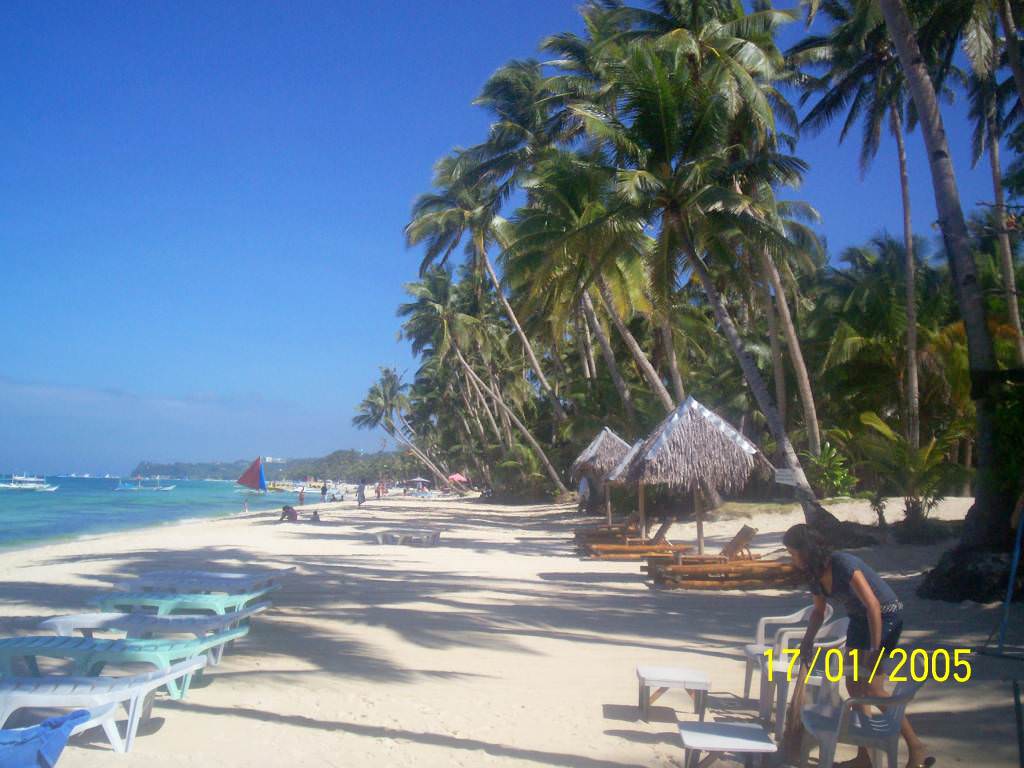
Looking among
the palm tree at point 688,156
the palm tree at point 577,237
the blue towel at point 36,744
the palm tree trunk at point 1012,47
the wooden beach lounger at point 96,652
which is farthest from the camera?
the palm tree at point 577,237

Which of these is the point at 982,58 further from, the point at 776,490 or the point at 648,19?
the point at 776,490

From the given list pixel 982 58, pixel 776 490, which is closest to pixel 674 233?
pixel 982 58

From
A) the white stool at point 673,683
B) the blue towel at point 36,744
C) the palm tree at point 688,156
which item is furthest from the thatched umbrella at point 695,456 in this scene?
the blue towel at point 36,744

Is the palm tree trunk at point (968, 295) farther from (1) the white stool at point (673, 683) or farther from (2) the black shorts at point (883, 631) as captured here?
(2) the black shorts at point (883, 631)

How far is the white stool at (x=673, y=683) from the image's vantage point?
193 inches

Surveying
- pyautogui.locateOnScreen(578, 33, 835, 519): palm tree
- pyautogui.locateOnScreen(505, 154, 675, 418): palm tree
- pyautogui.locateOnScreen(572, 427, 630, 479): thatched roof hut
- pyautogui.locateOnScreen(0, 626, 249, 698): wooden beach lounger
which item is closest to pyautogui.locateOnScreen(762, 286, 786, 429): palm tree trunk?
pyautogui.locateOnScreen(578, 33, 835, 519): palm tree

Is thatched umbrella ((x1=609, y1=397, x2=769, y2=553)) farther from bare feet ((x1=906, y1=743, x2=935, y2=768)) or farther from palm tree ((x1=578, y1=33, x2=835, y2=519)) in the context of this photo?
bare feet ((x1=906, y1=743, x2=935, y2=768))

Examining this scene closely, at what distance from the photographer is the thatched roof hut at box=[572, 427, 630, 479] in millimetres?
18359

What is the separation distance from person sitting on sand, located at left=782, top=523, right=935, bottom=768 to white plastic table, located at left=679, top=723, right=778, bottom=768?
52 centimetres

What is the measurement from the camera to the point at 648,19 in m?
17.9

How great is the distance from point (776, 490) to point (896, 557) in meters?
14.2

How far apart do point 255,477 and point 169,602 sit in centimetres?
2005

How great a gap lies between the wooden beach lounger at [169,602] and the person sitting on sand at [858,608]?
18.3 ft

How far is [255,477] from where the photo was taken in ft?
87.9
